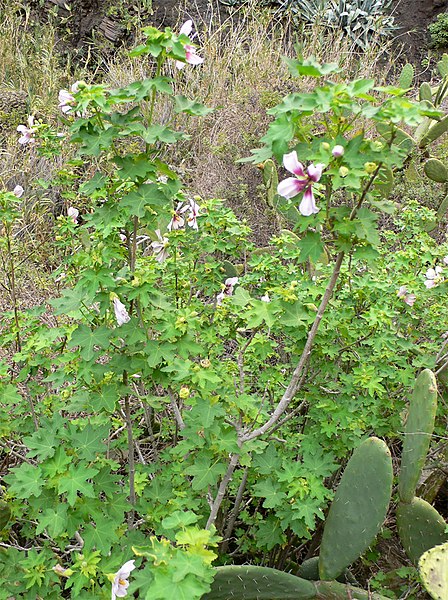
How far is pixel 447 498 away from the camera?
88.5 inches

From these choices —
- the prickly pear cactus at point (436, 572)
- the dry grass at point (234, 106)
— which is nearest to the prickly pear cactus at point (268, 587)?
the prickly pear cactus at point (436, 572)

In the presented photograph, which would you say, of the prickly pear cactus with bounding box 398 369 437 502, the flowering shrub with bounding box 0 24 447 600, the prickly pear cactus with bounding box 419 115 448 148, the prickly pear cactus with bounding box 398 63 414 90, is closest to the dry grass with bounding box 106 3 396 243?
the prickly pear cactus with bounding box 398 63 414 90

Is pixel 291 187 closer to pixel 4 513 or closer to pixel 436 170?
pixel 4 513

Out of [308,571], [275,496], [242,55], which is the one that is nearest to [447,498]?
[308,571]

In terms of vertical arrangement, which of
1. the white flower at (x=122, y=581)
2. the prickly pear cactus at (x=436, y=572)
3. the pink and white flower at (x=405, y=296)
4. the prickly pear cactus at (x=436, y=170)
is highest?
the pink and white flower at (x=405, y=296)

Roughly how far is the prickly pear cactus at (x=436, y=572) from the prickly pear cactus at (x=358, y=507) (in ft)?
0.46

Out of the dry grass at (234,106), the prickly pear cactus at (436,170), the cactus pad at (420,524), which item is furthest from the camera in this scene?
the dry grass at (234,106)

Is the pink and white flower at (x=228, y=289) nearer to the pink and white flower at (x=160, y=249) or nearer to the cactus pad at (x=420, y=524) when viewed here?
the pink and white flower at (x=160, y=249)

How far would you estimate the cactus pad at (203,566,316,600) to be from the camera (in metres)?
1.44

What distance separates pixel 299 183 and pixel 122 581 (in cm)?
84

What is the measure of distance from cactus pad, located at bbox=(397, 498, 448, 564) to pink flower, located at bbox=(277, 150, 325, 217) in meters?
0.88

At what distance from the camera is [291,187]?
1.16m

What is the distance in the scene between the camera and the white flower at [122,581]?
1176 mm

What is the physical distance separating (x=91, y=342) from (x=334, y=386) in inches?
29.1
